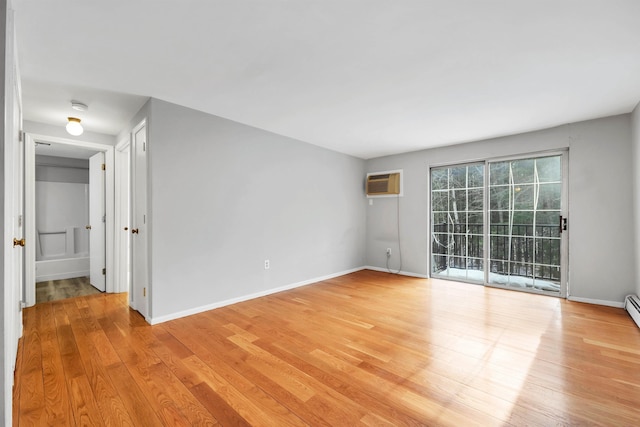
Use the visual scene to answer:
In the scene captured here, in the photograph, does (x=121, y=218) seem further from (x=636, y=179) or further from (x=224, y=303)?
(x=636, y=179)

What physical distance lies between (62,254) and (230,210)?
14.3ft

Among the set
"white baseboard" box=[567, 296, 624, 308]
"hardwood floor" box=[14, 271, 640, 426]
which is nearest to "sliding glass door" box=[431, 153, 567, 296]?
"white baseboard" box=[567, 296, 624, 308]

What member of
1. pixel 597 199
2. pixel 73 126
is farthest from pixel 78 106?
pixel 597 199

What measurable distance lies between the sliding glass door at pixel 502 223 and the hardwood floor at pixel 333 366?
754 mm

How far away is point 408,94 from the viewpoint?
107 inches

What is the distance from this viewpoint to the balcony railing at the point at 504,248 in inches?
153

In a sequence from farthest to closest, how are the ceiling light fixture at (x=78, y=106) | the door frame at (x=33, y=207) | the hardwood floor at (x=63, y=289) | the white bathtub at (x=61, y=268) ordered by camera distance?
the white bathtub at (x=61, y=268) → the hardwood floor at (x=63, y=289) → the door frame at (x=33, y=207) → the ceiling light fixture at (x=78, y=106)

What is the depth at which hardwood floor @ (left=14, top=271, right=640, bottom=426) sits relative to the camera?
5.16ft

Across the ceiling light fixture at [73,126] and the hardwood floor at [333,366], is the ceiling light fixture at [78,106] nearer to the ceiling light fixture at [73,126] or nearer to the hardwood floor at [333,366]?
the ceiling light fixture at [73,126]

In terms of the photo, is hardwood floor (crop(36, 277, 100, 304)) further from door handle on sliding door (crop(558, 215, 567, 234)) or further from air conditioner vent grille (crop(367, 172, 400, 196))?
door handle on sliding door (crop(558, 215, 567, 234))

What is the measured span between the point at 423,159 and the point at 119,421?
495cm

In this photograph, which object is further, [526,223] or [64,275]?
[64,275]

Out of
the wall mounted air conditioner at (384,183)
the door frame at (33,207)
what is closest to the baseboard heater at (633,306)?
the wall mounted air conditioner at (384,183)

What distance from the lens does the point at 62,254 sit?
5383mm
